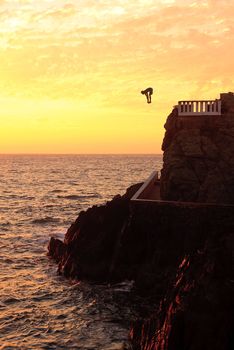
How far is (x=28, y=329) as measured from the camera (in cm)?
2119

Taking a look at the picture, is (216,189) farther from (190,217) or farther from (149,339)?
(149,339)

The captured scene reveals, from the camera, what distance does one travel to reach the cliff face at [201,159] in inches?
1029

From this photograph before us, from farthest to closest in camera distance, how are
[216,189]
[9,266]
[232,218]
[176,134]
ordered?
[9,266]
[176,134]
[216,189]
[232,218]

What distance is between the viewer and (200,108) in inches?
1117

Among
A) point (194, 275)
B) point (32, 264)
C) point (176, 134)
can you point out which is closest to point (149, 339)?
point (194, 275)

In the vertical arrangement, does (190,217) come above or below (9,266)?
above

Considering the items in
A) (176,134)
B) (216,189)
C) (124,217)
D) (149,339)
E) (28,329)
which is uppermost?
(176,134)

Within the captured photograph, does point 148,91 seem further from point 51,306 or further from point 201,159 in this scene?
point 51,306

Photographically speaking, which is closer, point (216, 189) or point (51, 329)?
point (51, 329)

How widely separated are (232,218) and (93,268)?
8247 millimetres

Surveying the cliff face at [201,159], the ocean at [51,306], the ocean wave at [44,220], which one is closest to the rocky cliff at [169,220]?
the cliff face at [201,159]

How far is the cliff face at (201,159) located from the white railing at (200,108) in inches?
11.0

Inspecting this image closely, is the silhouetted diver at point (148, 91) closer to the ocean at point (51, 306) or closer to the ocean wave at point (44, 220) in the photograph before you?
the ocean at point (51, 306)

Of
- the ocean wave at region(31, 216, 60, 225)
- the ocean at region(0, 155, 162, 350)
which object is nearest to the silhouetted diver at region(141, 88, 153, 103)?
the ocean at region(0, 155, 162, 350)
